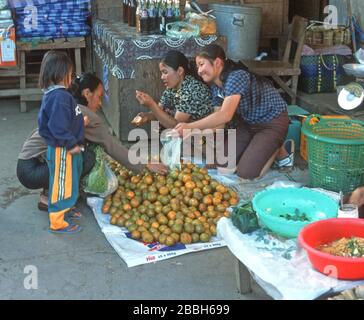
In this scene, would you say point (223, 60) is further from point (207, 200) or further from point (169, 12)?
point (169, 12)

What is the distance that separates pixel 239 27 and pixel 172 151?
2557 millimetres

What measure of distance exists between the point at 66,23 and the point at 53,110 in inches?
138

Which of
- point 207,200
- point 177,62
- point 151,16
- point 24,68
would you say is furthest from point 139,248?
point 24,68

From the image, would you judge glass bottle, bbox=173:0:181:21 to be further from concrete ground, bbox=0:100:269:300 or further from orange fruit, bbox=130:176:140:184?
concrete ground, bbox=0:100:269:300

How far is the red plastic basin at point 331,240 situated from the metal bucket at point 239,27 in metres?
4.29

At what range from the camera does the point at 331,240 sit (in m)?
2.61

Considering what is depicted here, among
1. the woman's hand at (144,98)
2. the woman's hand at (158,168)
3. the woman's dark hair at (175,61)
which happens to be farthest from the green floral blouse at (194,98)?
the woman's hand at (158,168)

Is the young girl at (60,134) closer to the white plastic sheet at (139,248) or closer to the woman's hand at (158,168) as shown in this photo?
the white plastic sheet at (139,248)

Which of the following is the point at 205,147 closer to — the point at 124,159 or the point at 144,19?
the point at 124,159

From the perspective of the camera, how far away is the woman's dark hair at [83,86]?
13.4 ft

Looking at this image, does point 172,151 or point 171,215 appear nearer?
point 171,215

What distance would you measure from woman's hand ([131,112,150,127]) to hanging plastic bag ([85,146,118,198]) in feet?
3.01

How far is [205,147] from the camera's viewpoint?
5.00 m
